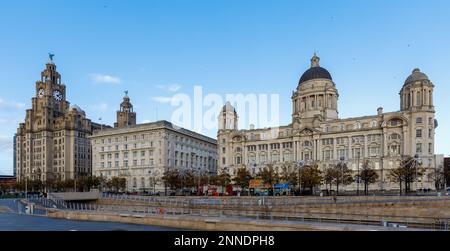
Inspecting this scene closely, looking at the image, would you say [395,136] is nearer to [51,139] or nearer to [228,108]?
[228,108]

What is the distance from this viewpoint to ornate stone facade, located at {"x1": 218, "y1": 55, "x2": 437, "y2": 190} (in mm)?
95438

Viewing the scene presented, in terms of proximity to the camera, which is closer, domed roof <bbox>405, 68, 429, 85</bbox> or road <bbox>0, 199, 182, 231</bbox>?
road <bbox>0, 199, 182, 231</bbox>

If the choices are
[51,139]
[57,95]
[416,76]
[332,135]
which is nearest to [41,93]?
[57,95]

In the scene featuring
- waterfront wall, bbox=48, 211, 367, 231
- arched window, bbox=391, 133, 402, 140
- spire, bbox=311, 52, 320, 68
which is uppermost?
spire, bbox=311, 52, 320, 68

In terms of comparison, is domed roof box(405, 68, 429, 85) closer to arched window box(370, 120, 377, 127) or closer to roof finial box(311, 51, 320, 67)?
arched window box(370, 120, 377, 127)

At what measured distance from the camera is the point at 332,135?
10819 cm

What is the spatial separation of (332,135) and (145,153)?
6583cm

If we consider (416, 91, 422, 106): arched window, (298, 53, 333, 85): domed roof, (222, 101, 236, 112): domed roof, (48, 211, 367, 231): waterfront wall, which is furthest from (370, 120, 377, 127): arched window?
(48, 211, 367, 231): waterfront wall

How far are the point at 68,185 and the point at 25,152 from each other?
59495 mm

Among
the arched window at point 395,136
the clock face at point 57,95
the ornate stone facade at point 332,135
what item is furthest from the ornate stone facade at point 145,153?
the arched window at point 395,136

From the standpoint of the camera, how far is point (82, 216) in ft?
120

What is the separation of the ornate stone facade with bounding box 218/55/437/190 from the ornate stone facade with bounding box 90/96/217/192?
14698 mm
